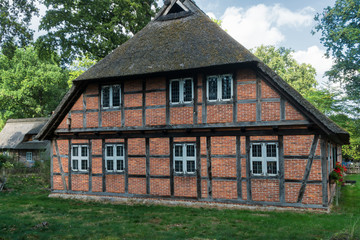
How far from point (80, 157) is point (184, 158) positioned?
17.9 feet

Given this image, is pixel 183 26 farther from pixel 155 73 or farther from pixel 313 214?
pixel 313 214

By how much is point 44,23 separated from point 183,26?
10541 mm

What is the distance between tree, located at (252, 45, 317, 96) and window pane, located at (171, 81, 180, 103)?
33.8 metres

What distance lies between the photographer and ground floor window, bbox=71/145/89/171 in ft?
47.7

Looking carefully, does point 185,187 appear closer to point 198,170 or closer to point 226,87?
point 198,170

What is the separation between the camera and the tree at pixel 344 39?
75.0 feet

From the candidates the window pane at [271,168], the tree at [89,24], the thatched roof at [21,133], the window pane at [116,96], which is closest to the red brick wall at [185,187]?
the window pane at [271,168]

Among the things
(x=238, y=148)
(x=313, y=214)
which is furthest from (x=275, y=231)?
(x=238, y=148)

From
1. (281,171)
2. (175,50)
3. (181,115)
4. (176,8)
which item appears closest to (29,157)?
(176,8)

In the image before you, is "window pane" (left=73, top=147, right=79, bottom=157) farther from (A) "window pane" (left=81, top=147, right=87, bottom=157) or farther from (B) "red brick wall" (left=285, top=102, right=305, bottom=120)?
(B) "red brick wall" (left=285, top=102, right=305, bottom=120)

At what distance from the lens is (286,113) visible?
11070 mm

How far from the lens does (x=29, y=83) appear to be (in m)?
37.1

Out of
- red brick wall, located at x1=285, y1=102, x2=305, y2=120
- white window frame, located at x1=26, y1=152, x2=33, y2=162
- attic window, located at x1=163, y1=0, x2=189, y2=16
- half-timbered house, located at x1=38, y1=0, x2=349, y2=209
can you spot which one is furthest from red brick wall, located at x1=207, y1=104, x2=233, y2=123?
white window frame, located at x1=26, y1=152, x2=33, y2=162

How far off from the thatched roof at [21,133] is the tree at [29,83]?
366cm
